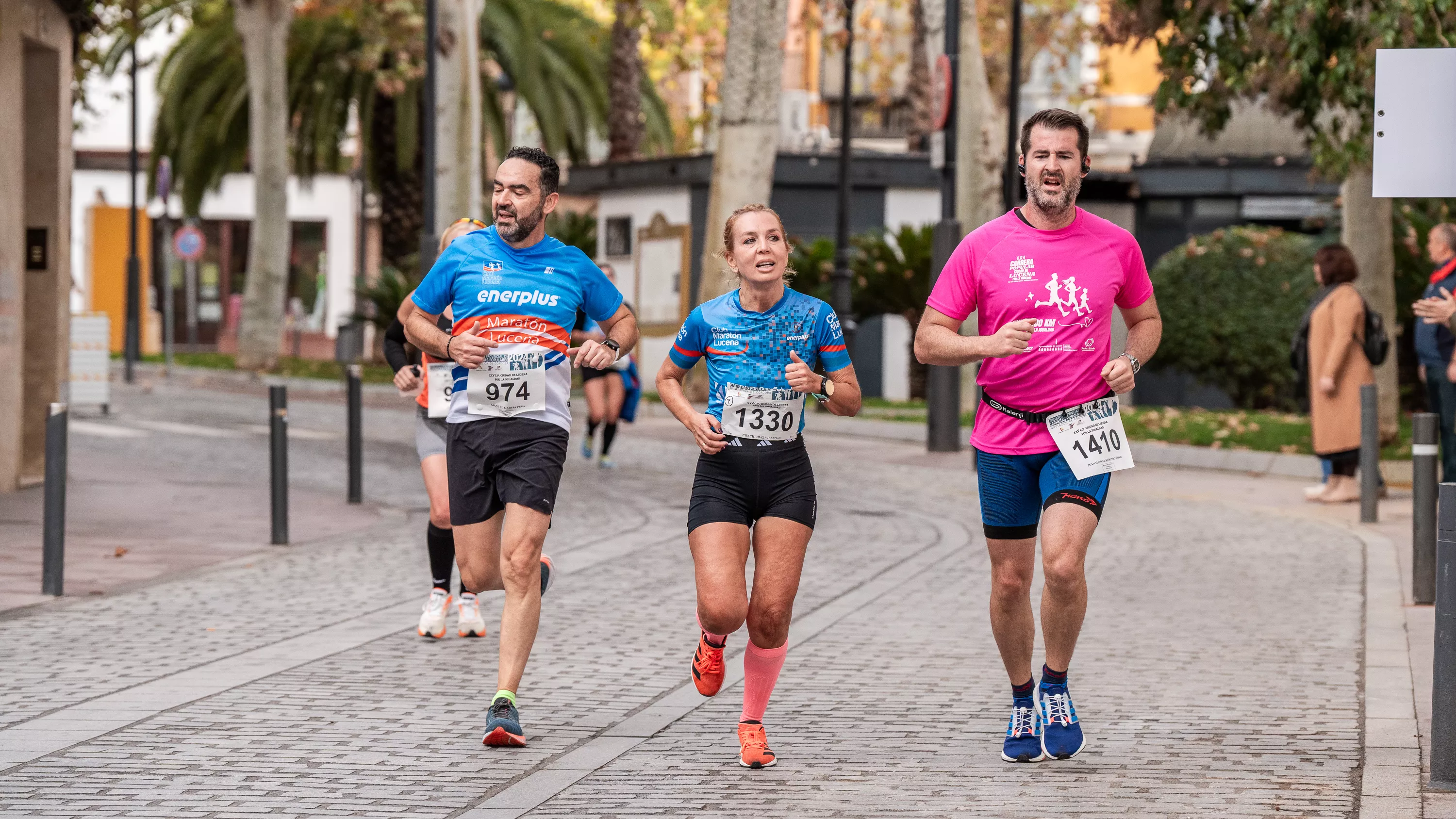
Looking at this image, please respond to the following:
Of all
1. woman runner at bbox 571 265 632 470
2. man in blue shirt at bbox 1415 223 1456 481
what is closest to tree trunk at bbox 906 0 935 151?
woman runner at bbox 571 265 632 470

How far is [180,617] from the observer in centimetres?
893

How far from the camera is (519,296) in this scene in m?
6.49

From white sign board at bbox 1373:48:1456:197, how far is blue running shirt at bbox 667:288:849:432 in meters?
1.73

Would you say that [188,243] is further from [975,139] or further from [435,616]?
[435,616]

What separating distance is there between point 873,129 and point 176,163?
923 inches

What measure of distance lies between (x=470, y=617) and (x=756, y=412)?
2780 mm

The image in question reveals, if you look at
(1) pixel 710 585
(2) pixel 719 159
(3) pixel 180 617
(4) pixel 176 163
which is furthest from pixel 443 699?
(4) pixel 176 163

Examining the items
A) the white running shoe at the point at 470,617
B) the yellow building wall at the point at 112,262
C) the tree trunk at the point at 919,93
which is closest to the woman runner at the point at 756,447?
the white running shoe at the point at 470,617

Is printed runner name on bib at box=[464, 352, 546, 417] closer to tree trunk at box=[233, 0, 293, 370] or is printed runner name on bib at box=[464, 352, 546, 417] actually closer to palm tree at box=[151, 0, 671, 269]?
palm tree at box=[151, 0, 671, 269]

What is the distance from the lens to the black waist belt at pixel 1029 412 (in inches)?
232

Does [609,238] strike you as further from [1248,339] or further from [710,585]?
[710,585]

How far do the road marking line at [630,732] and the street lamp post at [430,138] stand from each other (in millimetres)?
10574

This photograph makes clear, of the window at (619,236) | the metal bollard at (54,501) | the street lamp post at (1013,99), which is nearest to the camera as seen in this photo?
the metal bollard at (54,501)

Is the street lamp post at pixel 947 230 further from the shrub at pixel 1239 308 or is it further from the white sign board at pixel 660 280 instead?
the white sign board at pixel 660 280
